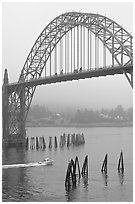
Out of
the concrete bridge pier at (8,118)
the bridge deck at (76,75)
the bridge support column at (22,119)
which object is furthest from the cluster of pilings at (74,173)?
the bridge support column at (22,119)

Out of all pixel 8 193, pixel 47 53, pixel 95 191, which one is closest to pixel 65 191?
pixel 95 191

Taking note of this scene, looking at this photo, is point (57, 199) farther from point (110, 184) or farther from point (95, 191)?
point (110, 184)

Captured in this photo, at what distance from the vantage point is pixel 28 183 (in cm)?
3284

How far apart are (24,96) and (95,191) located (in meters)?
38.2

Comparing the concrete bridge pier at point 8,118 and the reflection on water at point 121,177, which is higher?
the concrete bridge pier at point 8,118

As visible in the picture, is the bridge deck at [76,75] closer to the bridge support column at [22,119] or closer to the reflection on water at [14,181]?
the bridge support column at [22,119]

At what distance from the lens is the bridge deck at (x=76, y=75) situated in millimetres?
46019

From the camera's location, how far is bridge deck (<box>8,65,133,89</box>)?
46019 millimetres

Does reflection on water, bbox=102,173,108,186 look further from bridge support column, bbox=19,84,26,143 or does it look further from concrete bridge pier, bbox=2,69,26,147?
bridge support column, bbox=19,84,26,143

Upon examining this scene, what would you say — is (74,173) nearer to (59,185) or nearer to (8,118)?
(59,185)

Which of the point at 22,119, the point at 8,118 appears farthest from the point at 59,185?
the point at 8,118

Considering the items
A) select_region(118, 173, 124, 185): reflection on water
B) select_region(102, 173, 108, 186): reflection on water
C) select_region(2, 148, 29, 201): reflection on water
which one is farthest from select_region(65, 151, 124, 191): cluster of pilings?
select_region(2, 148, 29, 201): reflection on water

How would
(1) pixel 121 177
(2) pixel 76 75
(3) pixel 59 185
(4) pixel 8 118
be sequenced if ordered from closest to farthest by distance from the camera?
(3) pixel 59 185, (1) pixel 121 177, (2) pixel 76 75, (4) pixel 8 118

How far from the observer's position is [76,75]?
52.5 meters
